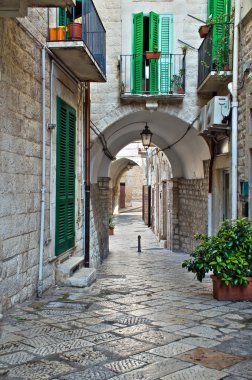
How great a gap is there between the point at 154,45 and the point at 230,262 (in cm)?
682

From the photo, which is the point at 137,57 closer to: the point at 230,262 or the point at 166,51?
the point at 166,51

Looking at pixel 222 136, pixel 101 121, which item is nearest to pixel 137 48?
pixel 101 121

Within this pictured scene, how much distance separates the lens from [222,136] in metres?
10.5

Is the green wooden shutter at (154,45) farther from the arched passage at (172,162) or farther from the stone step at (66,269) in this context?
the stone step at (66,269)

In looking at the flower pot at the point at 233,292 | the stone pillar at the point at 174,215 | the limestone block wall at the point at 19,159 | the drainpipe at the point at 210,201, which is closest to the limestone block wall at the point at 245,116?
the flower pot at the point at 233,292

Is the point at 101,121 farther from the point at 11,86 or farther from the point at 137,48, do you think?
the point at 11,86

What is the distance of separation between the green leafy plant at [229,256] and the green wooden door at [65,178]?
7.43ft

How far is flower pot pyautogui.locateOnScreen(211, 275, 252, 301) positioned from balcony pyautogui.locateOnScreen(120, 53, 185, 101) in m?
5.95

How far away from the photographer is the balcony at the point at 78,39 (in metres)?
7.44

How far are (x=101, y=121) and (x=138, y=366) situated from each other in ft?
27.5

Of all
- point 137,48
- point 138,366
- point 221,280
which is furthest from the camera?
point 137,48

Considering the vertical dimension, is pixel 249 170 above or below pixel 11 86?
below

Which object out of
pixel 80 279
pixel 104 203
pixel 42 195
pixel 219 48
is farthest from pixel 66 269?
pixel 104 203

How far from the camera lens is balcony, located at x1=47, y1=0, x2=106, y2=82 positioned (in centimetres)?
744
